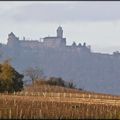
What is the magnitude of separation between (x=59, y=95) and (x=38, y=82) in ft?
106

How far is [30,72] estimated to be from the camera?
16550 cm

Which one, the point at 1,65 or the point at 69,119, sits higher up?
the point at 1,65

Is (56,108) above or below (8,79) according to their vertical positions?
below

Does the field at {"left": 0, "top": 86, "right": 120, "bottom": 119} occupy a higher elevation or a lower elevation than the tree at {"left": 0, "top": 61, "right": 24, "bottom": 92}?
lower

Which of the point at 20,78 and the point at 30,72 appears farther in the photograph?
the point at 30,72

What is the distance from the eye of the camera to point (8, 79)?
9644 centimetres

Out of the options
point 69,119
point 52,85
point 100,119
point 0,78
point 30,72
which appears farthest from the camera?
point 30,72

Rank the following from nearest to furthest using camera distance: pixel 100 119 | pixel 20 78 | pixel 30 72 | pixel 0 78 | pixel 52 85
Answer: pixel 100 119, pixel 0 78, pixel 20 78, pixel 52 85, pixel 30 72

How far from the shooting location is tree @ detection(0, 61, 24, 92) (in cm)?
9644

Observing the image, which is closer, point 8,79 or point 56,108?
point 56,108

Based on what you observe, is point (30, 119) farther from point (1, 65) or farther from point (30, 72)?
point (30, 72)

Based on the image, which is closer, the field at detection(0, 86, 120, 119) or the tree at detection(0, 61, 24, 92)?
the field at detection(0, 86, 120, 119)

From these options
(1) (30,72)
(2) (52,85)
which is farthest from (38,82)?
(1) (30,72)

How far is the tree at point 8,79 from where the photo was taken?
96.4 meters
